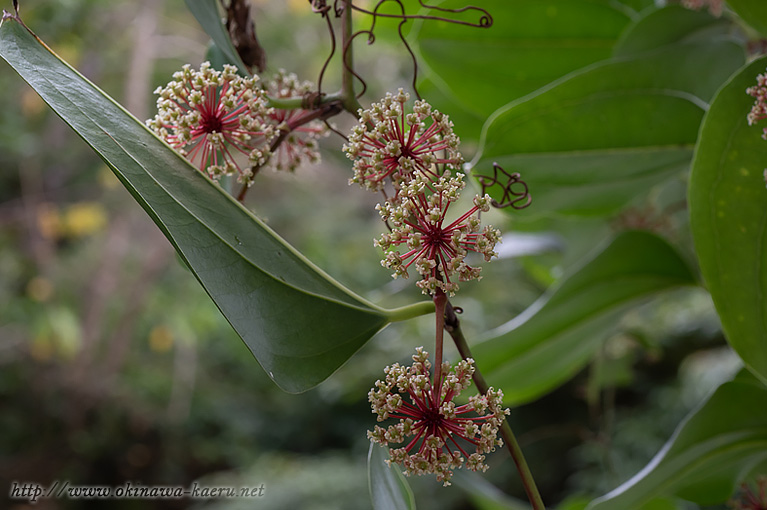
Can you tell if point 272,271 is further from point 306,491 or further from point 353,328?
point 306,491

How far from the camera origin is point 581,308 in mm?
626

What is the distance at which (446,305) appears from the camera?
0.98ft

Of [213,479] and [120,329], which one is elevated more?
[120,329]

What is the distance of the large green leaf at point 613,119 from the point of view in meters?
0.50

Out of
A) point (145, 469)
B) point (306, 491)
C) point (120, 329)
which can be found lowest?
point (306, 491)

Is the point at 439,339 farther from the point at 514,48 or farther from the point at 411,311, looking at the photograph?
the point at 514,48

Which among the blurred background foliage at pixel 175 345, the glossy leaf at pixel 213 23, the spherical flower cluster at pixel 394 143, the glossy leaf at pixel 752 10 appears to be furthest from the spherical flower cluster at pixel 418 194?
the blurred background foliage at pixel 175 345

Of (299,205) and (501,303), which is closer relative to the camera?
(501,303)

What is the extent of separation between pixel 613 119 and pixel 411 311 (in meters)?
0.30

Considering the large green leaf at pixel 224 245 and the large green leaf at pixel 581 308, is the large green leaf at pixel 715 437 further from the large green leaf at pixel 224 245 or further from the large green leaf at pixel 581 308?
the large green leaf at pixel 224 245

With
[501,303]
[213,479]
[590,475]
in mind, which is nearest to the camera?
[590,475]

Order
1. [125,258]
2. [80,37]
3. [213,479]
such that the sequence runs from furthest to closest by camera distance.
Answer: [125,258] → [213,479] → [80,37]

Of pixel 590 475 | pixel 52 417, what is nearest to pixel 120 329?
pixel 52 417

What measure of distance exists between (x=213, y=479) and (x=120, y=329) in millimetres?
1037
